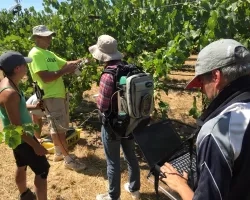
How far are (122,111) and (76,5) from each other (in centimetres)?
558

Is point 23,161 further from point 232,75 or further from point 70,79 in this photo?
point 70,79

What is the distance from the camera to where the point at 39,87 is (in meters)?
4.00

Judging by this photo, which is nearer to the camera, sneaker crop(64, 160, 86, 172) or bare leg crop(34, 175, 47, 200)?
bare leg crop(34, 175, 47, 200)

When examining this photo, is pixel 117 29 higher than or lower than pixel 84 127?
higher

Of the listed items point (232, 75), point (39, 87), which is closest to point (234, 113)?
point (232, 75)

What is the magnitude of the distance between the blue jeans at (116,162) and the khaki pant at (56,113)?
117 centimetres

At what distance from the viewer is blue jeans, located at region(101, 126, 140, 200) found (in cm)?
307

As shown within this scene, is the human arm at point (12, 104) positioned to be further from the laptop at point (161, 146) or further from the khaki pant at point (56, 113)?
the khaki pant at point (56, 113)

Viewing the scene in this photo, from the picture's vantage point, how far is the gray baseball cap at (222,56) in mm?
1338

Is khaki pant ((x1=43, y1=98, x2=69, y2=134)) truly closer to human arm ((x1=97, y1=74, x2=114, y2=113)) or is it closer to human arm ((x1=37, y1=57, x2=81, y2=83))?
human arm ((x1=37, y1=57, x2=81, y2=83))

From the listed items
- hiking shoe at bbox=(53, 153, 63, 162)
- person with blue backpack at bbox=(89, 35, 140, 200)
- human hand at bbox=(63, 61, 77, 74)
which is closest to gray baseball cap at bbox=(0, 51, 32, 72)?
person with blue backpack at bbox=(89, 35, 140, 200)

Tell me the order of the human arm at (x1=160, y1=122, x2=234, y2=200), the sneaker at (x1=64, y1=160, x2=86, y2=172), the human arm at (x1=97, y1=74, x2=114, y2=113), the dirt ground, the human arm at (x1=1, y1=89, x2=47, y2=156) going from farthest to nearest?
the sneaker at (x1=64, y1=160, x2=86, y2=172) < the dirt ground < the human arm at (x1=97, y1=74, x2=114, y2=113) < the human arm at (x1=1, y1=89, x2=47, y2=156) < the human arm at (x1=160, y1=122, x2=234, y2=200)

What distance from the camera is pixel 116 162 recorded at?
123 inches

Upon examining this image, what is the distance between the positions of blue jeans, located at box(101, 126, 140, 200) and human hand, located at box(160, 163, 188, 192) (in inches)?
51.2
